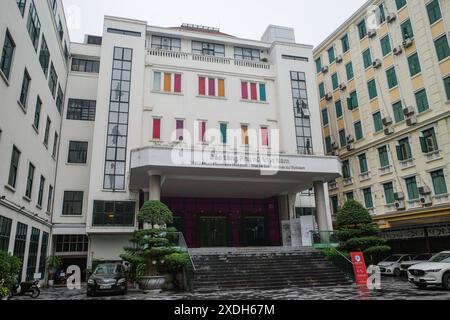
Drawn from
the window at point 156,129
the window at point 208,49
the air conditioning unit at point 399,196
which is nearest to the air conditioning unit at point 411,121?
the air conditioning unit at point 399,196

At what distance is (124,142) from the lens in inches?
856

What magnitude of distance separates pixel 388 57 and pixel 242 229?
634 inches

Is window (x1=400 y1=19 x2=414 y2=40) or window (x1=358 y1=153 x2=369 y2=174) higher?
window (x1=400 y1=19 x2=414 y2=40)

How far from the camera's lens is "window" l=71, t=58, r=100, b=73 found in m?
25.3

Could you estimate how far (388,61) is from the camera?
83.0ft

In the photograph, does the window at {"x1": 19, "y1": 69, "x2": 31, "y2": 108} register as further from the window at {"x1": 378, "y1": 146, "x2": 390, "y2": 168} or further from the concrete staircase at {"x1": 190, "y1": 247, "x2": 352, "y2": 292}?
the window at {"x1": 378, "y1": 146, "x2": 390, "y2": 168}

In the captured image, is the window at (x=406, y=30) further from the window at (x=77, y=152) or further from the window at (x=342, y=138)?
the window at (x=77, y=152)

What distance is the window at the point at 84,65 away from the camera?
83.0 ft

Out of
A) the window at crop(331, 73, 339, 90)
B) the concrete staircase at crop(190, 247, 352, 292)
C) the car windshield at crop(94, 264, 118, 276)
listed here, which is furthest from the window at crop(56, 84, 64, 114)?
the window at crop(331, 73, 339, 90)

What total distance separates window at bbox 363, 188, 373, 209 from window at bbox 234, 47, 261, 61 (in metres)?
13.0

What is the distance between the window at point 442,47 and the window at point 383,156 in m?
6.88

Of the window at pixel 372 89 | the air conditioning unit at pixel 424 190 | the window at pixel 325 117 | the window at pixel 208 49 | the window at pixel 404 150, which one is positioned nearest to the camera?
the air conditioning unit at pixel 424 190

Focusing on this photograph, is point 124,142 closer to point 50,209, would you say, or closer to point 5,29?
point 50,209

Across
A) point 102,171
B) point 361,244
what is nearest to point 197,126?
point 102,171
